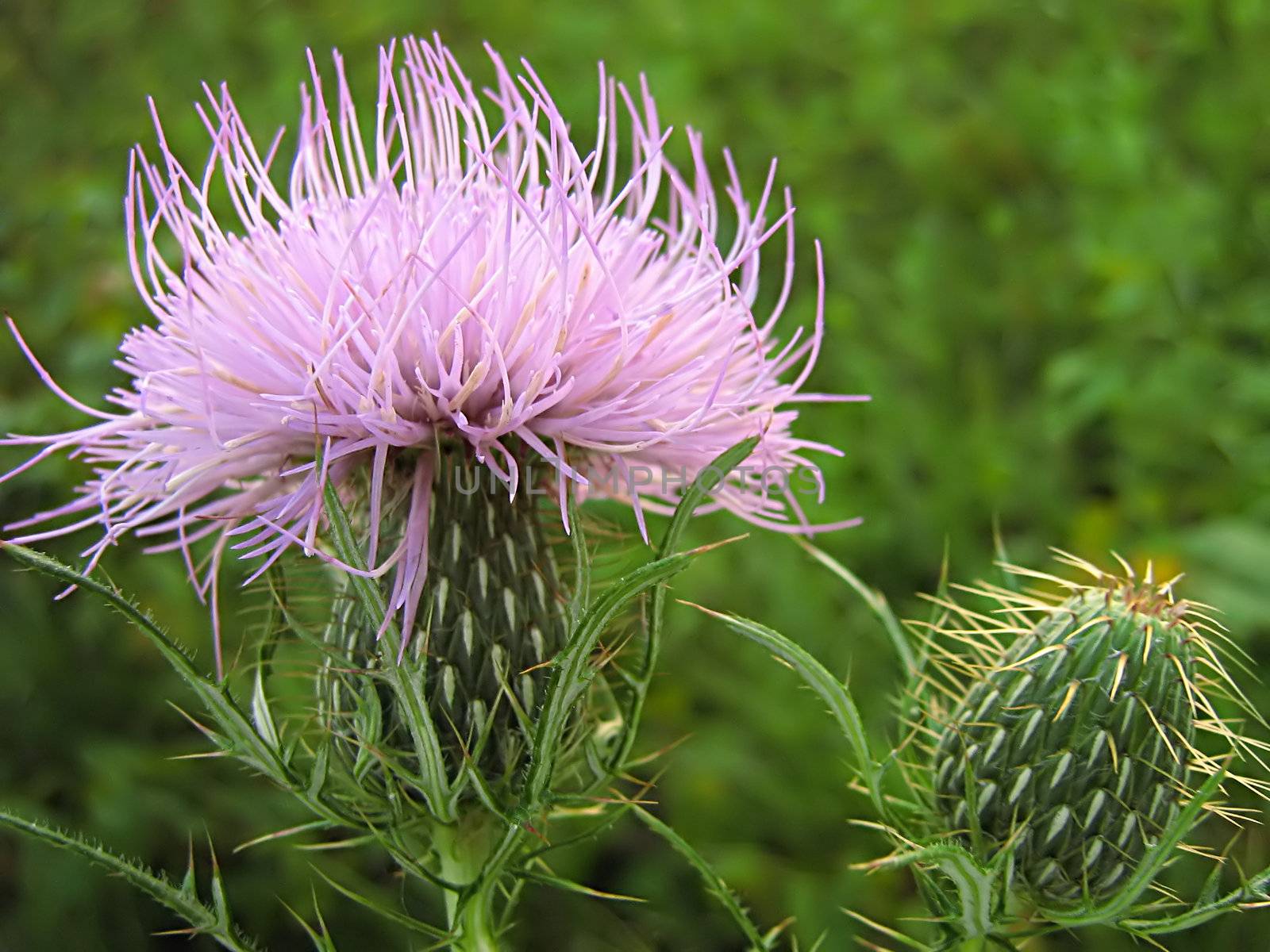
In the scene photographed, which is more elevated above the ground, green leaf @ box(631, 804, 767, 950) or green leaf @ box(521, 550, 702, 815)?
green leaf @ box(521, 550, 702, 815)

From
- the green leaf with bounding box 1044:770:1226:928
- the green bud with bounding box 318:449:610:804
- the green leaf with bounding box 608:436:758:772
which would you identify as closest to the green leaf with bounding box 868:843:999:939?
the green leaf with bounding box 1044:770:1226:928

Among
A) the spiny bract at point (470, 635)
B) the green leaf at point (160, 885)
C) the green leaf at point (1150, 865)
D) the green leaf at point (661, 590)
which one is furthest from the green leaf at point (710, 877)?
the green leaf at point (160, 885)

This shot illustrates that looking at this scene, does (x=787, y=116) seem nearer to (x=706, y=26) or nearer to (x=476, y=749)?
(x=706, y=26)

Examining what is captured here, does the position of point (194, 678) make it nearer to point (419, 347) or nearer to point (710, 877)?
point (419, 347)

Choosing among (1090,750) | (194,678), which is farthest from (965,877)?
(194,678)

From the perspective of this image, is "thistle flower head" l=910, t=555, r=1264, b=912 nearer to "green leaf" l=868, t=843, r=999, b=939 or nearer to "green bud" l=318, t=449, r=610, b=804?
"green leaf" l=868, t=843, r=999, b=939

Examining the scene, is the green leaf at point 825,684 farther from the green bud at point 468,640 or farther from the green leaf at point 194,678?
the green leaf at point 194,678
